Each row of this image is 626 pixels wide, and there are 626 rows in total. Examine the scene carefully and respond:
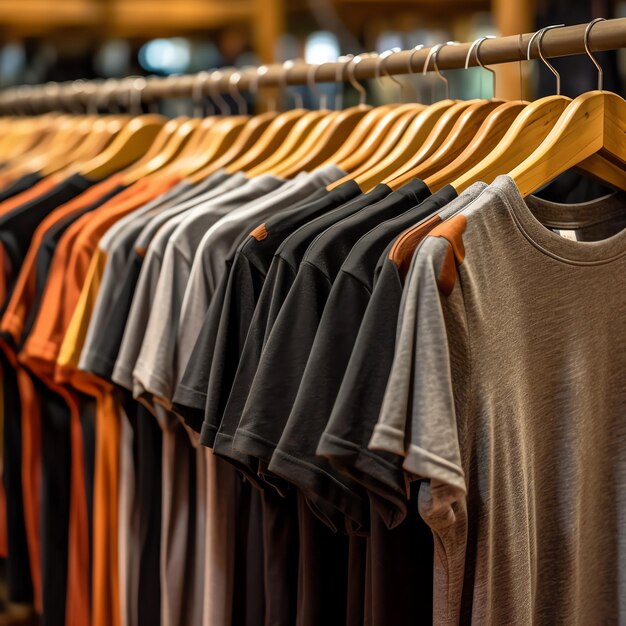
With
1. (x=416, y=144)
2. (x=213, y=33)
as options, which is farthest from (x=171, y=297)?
(x=213, y=33)

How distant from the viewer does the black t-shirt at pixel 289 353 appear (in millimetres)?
785

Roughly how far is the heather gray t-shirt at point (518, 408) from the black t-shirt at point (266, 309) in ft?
0.52

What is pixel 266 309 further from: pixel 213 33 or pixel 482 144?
pixel 213 33

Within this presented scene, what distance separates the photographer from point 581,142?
842 mm

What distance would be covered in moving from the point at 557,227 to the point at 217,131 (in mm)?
547

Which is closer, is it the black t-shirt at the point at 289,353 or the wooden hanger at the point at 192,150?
the black t-shirt at the point at 289,353

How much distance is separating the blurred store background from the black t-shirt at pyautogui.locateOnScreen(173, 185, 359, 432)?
164cm

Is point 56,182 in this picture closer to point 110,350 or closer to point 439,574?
point 110,350

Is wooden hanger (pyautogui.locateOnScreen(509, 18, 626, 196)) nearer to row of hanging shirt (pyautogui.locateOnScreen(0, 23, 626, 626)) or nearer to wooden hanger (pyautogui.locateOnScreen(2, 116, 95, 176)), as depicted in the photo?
row of hanging shirt (pyautogui.locateOnScreen(0, 23, 626, 626))

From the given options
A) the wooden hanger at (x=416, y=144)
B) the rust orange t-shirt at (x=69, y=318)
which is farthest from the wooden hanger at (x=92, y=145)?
the wooden hanger at (x=416, y=144)

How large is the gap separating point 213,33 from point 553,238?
230cm

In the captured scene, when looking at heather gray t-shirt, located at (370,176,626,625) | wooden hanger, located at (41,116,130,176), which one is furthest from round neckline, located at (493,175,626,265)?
wooden hanger, located at (41,116,130,176)

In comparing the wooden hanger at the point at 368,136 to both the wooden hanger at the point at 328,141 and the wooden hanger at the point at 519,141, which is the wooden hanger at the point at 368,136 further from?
the wooden hanger at the point at 519,141

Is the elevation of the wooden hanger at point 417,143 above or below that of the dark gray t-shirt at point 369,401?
above
